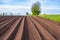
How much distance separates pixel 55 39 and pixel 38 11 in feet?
391

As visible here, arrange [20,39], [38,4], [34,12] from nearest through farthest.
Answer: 1. [20,39]
2. [34,12]
3. [38,4]

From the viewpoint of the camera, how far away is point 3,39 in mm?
11086

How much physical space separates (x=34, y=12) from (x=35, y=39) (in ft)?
391

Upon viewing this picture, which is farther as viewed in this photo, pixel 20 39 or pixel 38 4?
pixel 38 4

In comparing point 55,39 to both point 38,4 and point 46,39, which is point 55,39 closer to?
point 46,39

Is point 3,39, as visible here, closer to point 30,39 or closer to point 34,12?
point 30,39

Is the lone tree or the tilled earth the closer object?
the tilled earth

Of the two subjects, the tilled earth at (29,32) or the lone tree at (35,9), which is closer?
the tilled earth at (29,32)

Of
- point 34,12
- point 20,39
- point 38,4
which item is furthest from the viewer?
point 38,4

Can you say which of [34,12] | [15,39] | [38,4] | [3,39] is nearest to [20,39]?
[15,39]

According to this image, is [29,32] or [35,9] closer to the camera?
[29,32]

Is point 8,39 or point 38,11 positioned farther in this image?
point 38,11

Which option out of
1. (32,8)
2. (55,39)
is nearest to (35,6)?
(32,8)

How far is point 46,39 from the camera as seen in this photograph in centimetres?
1105
